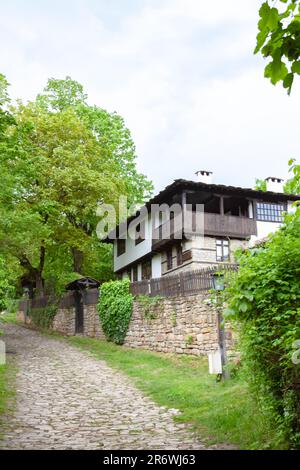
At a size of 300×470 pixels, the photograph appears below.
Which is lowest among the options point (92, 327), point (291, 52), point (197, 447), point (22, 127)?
point (197, 447)

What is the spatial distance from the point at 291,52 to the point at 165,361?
1168 centimetres

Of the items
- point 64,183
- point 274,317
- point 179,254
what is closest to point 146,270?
point 179,254

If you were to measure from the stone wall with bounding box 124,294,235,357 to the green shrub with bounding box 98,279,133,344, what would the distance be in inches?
15.2

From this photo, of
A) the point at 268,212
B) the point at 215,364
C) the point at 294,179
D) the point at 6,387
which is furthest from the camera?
the point at 268,212

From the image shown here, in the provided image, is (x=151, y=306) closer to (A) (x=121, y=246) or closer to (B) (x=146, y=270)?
(B) (x=146, y=270)

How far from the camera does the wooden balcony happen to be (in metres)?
24.3

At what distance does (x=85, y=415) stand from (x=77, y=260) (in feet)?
72.1

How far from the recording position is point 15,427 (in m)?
6.73

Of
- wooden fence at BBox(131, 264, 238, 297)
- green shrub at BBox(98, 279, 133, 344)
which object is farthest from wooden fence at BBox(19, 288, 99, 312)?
wooden fence at BBox(131, 264, 238, 297)

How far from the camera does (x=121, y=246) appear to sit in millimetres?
33719

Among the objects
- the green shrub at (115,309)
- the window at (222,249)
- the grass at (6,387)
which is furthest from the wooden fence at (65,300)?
the grass at (6,387)
